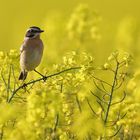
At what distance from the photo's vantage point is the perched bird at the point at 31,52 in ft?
32.6

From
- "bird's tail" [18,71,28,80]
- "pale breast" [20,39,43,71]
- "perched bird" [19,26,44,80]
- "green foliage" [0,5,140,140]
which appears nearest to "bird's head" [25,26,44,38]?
"perched bird" [19,26,44,80]

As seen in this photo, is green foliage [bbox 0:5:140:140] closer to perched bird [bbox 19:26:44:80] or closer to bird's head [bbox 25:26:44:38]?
perched bird [bbox 19:26:44:80]

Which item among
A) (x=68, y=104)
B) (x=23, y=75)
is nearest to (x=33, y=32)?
(x=23, y=75)

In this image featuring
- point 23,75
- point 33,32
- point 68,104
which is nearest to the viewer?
point 68,104

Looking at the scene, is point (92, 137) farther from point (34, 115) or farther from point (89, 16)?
point (89, 16)

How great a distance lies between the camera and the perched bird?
32.6 feet

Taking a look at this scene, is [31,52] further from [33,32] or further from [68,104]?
[68,104]

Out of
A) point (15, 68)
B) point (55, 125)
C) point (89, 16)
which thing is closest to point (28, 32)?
point (15, 68)

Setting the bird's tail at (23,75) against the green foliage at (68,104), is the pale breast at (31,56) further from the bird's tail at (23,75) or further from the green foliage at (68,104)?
the green foliage at (68,104)

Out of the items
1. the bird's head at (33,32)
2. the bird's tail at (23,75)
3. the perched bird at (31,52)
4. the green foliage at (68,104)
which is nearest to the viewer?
the green foliage at (68,104)

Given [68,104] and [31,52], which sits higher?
[31,52]

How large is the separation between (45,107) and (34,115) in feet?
0.39

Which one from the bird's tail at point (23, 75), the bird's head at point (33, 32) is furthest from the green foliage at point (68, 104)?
the bird's head at point (33, 32)

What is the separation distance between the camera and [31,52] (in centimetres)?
1002
